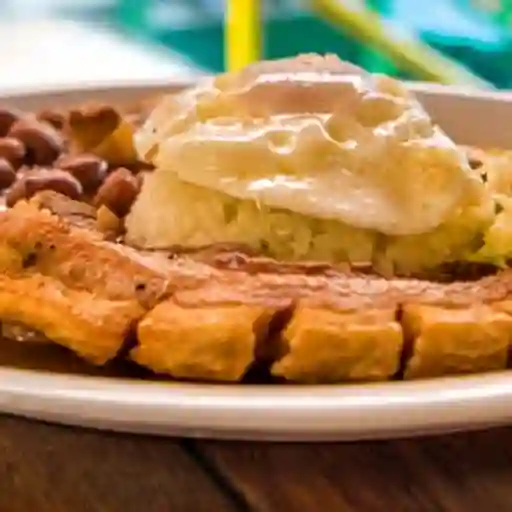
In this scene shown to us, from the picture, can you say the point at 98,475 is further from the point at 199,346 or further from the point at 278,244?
the point at 278,244

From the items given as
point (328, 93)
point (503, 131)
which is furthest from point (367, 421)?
point (503, 131)

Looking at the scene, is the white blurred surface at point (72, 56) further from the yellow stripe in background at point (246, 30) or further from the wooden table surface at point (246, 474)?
the wooden table surface at point (246, 474)

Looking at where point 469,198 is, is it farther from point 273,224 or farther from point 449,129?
point 449,129

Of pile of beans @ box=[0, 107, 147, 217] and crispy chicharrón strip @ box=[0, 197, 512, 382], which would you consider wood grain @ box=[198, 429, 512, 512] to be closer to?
crispy chicharrón strip @ box=[0, 197, 512, 382]

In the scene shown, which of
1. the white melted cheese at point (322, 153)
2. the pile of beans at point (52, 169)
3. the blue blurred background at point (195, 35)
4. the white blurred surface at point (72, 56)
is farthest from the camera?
the white blurred surface at point (72, 56)

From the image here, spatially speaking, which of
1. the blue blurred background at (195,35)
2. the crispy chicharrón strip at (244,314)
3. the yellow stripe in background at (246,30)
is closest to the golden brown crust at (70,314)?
the crispy chicharrón strip at (244,314)

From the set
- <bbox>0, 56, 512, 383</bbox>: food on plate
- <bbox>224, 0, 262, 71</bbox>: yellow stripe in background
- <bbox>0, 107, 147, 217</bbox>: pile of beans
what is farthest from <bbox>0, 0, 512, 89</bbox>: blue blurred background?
<bbox>0, 56, 512, 383</bbox>: food on plate
